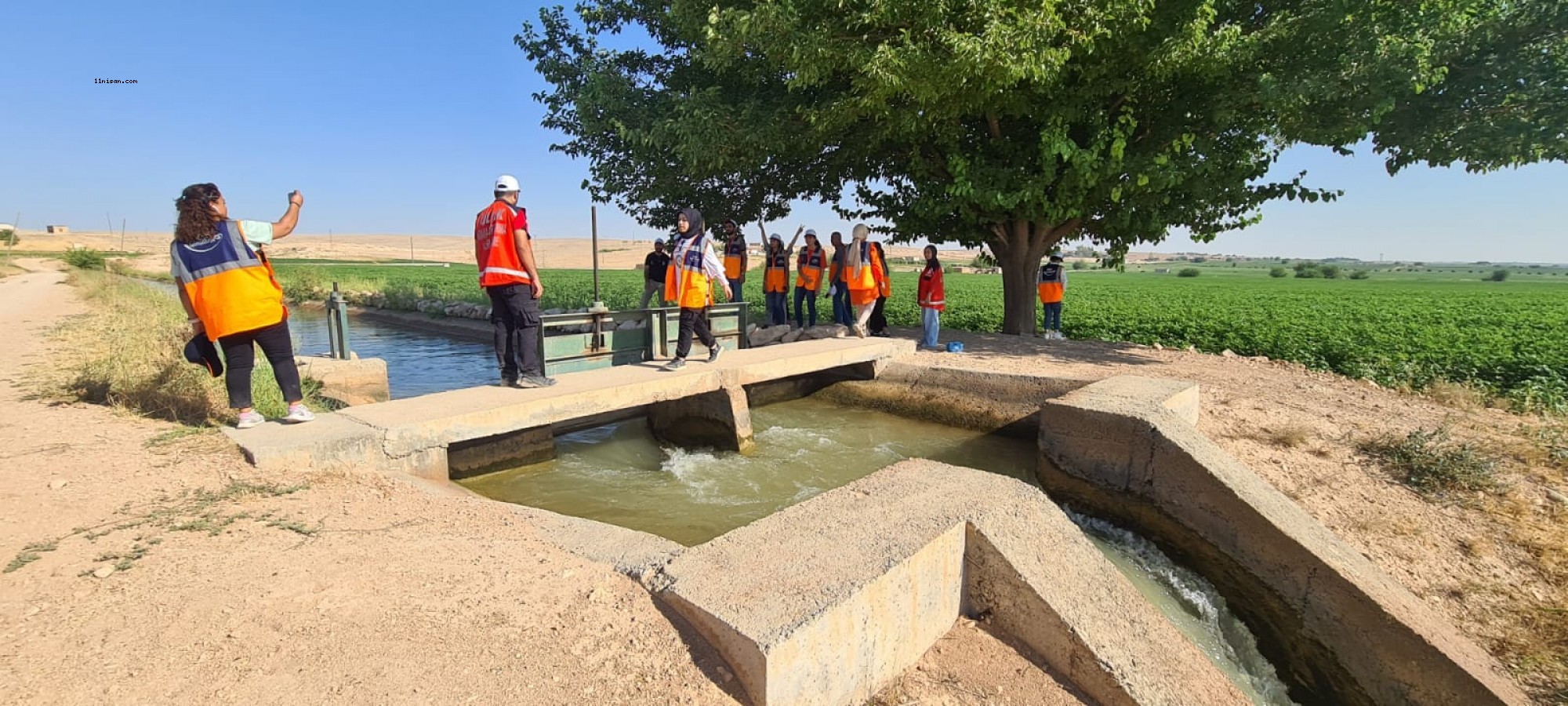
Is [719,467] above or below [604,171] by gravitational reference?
below

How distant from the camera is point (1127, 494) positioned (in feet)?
17.9

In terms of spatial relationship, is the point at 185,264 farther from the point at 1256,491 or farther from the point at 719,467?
the point at 1256,491

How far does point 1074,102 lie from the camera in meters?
8.69

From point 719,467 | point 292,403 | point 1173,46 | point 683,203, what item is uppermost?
point 1173,46

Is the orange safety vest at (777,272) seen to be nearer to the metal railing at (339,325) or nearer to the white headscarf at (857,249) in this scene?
the white headscarf at (857,249)

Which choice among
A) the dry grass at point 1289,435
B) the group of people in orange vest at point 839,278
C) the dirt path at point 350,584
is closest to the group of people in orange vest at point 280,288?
the dirt path at point 350,584

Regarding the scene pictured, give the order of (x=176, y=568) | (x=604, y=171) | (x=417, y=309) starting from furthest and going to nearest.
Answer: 1. (x=417, y=309)
2. (x=604, y=171)
3. (x=176, y=568)

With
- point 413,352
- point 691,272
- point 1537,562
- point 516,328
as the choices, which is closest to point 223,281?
point 516,328

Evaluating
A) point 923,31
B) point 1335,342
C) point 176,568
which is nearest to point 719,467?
point 176,568

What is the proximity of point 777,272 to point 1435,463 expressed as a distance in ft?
27.3

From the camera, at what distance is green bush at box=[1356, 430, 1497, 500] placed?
4.62m

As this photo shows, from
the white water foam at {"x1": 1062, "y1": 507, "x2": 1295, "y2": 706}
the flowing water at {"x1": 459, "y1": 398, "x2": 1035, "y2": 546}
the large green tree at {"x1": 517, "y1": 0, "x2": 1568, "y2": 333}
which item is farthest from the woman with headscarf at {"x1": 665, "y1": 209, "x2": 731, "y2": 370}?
the white water foam at {"x1": 1062, "y1": 507, "x2": 1295, "y2": 706}

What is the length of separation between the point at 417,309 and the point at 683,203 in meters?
10.2

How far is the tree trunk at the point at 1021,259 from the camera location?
1070 centimetres
